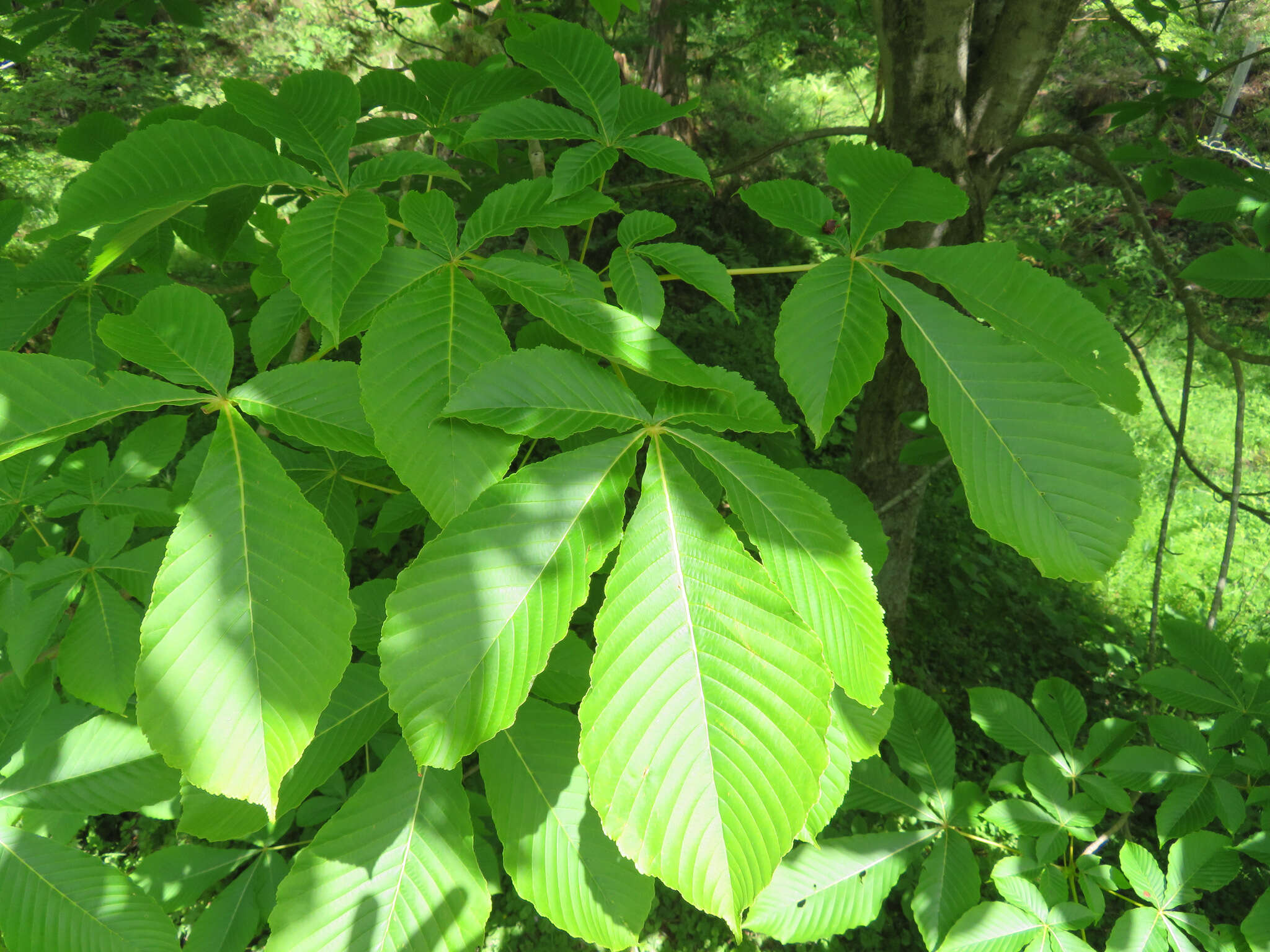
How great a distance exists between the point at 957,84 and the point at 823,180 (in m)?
5.97

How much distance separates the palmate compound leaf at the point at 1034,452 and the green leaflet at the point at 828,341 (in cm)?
8

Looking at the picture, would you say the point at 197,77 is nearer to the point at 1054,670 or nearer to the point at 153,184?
the point at 153,184

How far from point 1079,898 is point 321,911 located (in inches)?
72.8

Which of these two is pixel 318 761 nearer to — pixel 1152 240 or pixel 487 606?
pixel 487 606

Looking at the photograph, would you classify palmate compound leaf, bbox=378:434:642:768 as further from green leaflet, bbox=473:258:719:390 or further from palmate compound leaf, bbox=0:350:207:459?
palmate compound leaf, bbox=0:350:207:459

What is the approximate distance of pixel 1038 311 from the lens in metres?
0.83

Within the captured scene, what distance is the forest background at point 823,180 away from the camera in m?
2.28

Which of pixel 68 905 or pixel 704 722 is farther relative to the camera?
pixel 68 905

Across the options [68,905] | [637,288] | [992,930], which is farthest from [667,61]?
[68,905]

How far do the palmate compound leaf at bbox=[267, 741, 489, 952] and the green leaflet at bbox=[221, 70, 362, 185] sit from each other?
84 cm

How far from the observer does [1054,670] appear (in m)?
3.48

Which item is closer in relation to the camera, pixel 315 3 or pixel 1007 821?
pixel 1007 821

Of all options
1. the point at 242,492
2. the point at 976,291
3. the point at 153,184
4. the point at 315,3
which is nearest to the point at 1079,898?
the point at 976,291

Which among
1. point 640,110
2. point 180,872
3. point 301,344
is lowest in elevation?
point 180,872
